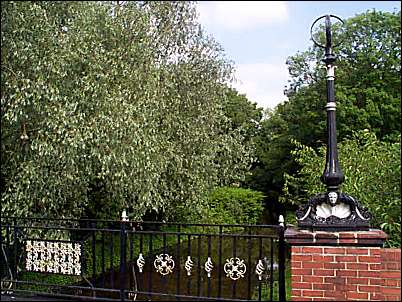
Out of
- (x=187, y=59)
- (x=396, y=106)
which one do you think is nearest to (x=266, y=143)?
(x=396, y=106)

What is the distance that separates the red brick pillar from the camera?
3.04m

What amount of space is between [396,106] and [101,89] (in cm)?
1165

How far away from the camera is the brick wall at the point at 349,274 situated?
3041mm

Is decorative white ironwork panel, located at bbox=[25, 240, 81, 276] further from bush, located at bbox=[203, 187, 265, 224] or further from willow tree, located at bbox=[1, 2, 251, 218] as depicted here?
bush, located at bbox=[203, 187, 265, 224]

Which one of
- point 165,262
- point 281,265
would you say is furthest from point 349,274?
point 165,262

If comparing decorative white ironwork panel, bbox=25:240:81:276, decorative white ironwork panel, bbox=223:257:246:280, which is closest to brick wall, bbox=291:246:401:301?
decorative white ironwork panel, bbox=223:257:246:280

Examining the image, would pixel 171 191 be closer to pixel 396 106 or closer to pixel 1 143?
pixel 1 143

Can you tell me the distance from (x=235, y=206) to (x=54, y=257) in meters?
12.1

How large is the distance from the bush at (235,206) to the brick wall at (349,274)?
1057cm

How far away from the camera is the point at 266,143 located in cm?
2172

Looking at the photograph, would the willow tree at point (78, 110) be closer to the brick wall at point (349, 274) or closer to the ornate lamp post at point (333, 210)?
the ornate lamp post at point (333, 210)

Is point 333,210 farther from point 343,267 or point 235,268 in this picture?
point 235,268

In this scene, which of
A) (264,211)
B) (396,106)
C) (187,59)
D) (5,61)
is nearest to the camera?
(5,61)

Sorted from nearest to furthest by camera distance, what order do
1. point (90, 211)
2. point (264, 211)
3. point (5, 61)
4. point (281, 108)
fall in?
1. point (5, 61)
2. point (90, 211)
3. point (264, 211)
4. point (281, 108)
